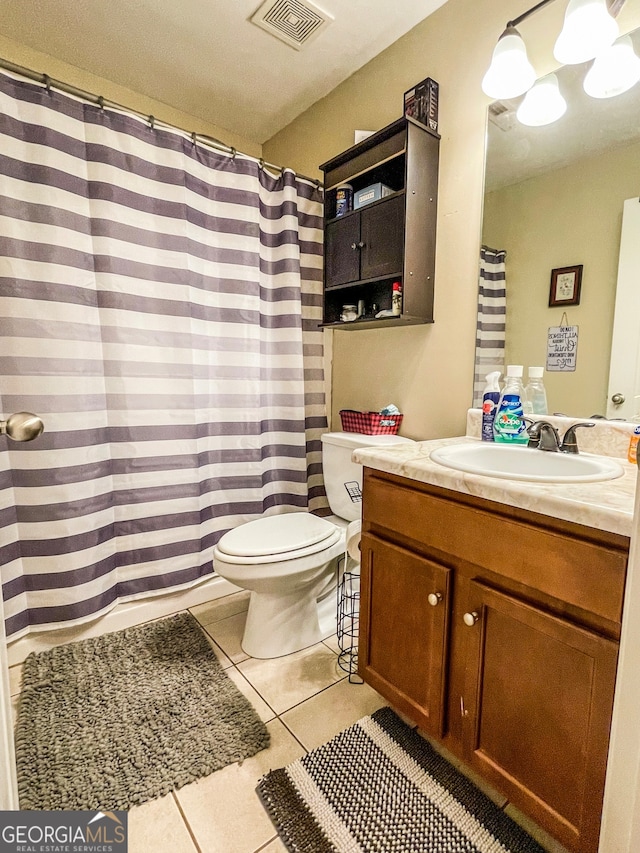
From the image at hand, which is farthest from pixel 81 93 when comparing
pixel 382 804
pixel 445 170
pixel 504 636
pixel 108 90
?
pixel 382 804

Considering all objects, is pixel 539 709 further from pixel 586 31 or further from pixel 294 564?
pixel 586 31

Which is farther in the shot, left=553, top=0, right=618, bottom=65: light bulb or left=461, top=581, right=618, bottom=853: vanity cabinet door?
left=553, top=0, right=618, bottom=65: light bulb

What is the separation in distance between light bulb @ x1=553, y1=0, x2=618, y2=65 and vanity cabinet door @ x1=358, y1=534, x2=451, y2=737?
4.66 feet

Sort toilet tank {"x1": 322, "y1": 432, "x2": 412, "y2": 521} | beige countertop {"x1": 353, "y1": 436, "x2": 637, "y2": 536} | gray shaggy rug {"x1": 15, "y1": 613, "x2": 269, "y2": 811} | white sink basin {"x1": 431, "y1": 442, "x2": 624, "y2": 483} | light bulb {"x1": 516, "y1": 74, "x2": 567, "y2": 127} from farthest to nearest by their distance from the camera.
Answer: toilet tank {"x1": 322, "y1": 432, "x2": 412, "y2": 521} → light bulb {"x1": 516, "y1": 74, "x2": 567, "y2": 127} → gray shaggy rug {"x1": 15, "y1": 613, "x2": 269, "y2": 811} → white sink basin {"x1": 431, "y1": 442, "x2": 624, "y2": 483} → beige countertop {"x1": 353, "y1": 436, "x2": 637, "y2": 536}

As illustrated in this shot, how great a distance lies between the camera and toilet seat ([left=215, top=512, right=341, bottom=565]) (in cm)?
136

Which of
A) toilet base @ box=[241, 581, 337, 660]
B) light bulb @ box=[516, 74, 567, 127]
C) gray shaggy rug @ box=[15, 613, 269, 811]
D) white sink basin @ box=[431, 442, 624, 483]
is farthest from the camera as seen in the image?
toilet base @ box=[241, 581, 337, 660]

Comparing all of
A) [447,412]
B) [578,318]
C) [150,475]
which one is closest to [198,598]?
[150,475]

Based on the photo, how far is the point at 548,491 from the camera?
0.79m

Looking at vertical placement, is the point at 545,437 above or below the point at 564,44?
below

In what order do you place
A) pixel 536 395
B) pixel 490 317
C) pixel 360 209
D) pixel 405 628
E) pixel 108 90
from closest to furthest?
pixel 405 628 → pixel 536 395 → pixel 490 317 → pixel 360 209 → pixel 108 90

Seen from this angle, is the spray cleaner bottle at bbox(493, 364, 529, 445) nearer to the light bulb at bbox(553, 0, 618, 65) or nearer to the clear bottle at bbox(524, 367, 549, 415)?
the clear bottle at bbox(524, 367, 549, 415)

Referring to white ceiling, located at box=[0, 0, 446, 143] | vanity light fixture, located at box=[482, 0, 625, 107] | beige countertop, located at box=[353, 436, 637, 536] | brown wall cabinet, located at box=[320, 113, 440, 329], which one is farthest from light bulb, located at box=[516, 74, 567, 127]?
beige countertop, located at box=[353, 436, 637, 536]

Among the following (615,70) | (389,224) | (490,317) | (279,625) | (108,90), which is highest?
(108,90)

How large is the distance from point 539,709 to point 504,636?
0.14 meters
